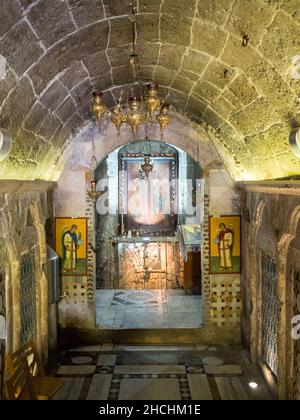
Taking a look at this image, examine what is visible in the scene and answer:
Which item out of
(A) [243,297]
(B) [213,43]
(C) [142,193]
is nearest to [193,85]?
(B) [213,43]

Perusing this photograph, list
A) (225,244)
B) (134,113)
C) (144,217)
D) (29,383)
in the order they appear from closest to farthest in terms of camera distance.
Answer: (29,383) → (134,113) → (225,244) → (144,217)

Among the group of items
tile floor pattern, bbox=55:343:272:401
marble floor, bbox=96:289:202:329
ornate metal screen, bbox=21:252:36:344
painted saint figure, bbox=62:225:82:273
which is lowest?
tile floor pattern, bbox=55:343:272:401

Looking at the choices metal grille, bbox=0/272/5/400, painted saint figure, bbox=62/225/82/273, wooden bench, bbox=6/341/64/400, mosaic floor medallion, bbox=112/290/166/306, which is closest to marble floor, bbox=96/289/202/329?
mosaic floor medallion, bbox=112/290/166/306

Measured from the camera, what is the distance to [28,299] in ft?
22.8

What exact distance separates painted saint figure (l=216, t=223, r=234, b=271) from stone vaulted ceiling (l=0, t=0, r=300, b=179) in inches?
58.8

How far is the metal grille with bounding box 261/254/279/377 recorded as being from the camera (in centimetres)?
625

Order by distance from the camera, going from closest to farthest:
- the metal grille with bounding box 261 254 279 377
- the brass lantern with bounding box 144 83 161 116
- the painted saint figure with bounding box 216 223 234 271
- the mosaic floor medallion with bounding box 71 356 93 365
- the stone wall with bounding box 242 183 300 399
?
1. the brass lantern with bounding box 144 83 161 116
2. the stone wall with bounding box 242 183 300 399
3. the metal grille with bounding box 261 254 279 377
4. the mosaic floor medallion with bounding box 71 356 93 365
5. the painted saint figure with bounding box 216 223 234 271

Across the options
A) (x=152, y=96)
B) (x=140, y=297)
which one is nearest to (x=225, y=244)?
(x=140, y=297)

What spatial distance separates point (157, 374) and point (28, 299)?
249cm

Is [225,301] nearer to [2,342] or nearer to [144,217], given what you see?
[2,342]

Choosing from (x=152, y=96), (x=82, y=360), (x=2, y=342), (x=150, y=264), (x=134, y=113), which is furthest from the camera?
(x=150, y=264)

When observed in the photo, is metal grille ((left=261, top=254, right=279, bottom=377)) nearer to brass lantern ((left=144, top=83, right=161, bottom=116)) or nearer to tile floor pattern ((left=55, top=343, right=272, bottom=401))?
tile floor pattern ((left=55, top=343, right=272, bottom=401))

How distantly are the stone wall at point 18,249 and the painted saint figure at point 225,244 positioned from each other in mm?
3457

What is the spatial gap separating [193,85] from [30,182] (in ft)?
9.50
